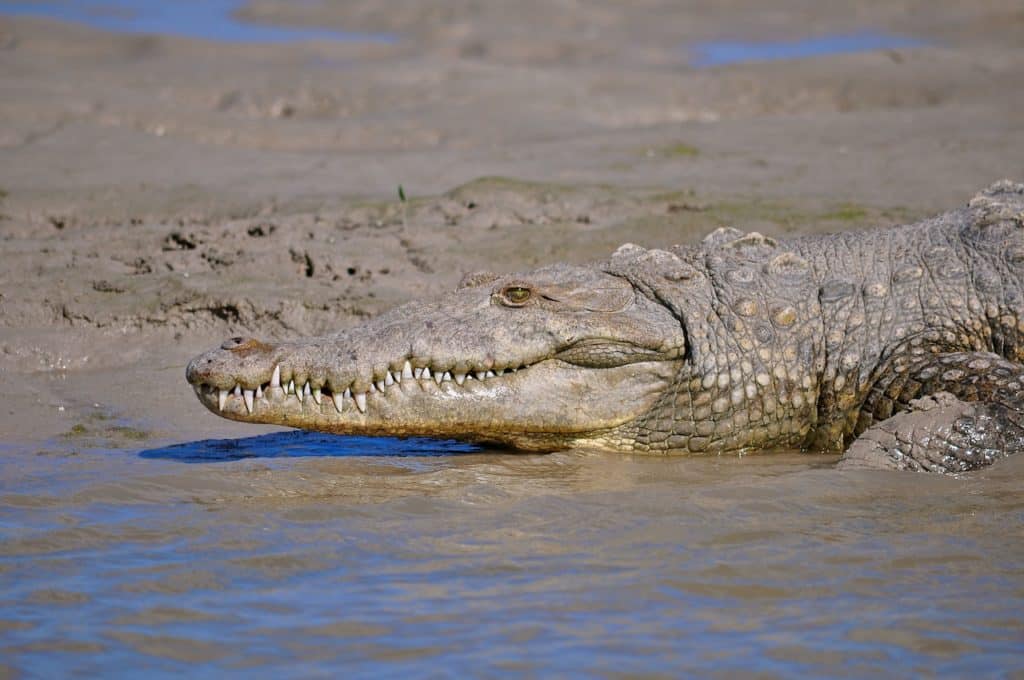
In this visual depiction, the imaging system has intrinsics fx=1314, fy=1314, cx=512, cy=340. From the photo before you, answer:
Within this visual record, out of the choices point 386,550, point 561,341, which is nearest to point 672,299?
point 561,341

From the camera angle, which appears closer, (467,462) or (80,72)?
(467,462)

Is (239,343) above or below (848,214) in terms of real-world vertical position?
below

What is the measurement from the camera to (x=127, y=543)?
4.24 m

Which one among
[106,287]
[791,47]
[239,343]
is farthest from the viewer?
[791,47]

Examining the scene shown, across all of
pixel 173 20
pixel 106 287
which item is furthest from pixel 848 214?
pixel 173 20

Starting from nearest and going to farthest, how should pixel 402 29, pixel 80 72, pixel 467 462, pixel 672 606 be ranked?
pixel 672 606 < pixel 467 462 < pixel 80 72 < pixel 402 29

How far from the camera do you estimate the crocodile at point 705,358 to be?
4859mm

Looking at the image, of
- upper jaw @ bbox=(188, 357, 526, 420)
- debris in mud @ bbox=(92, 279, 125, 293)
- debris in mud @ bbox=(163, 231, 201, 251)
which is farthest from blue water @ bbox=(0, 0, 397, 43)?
upper jaw @ bbox=(188, 357, 526, 420)

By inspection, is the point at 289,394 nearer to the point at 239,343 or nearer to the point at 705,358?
the point at 239,343

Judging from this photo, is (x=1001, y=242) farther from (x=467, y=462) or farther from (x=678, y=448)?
(x=467, y=462)

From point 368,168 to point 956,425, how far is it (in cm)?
584

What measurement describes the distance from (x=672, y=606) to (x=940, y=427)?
166 centimetres

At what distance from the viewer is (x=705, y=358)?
515 centimetres

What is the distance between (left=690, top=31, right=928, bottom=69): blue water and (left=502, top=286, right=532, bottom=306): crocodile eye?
10.1 metres
